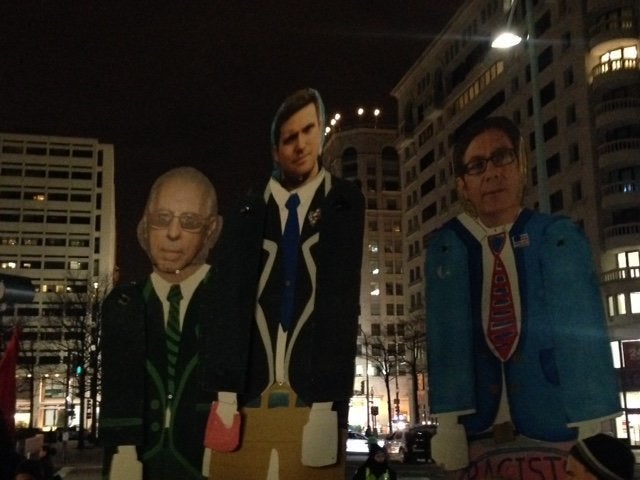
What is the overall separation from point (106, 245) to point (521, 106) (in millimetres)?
50581

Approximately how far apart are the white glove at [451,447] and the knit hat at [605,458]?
9.89 ft

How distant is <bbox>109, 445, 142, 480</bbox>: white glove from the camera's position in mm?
8234

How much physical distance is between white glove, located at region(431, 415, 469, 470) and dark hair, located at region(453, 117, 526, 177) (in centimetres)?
268

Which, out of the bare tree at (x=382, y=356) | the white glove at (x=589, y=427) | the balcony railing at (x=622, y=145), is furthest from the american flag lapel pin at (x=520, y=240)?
the bare tree at (x=382, y=356)

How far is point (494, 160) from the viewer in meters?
8.67

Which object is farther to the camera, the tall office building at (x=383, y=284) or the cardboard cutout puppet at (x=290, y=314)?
the tall office building at (x=383, y=284)

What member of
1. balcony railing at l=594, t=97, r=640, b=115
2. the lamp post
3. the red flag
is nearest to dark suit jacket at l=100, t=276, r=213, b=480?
the red flag

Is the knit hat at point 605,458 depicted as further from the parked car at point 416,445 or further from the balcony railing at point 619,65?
the balcony railing at point 619,65

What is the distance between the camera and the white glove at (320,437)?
7777 millimetres

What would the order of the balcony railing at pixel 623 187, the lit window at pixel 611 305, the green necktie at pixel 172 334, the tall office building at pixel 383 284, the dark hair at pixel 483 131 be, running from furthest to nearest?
the tall office building at pixel 383 284, the balcony railing at pixel 623 187, the lit window at pixel 611 305, the dark hair at pixel 483 131, the green necktie at pixel 172 334

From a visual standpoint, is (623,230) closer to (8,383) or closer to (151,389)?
(8,383)

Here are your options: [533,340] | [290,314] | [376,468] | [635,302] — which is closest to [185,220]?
[290,314]

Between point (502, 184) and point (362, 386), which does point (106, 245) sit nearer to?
point (362, 386)

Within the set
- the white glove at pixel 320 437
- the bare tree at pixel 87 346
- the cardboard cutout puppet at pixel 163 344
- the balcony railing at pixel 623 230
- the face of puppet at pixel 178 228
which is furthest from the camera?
the balcony railing at pixel 623 230
